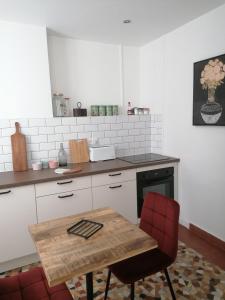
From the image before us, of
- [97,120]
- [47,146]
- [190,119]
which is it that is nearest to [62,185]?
[47,146]

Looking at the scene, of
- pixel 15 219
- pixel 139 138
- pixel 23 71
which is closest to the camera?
pixel 15 219

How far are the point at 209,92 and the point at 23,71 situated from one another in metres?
1.98

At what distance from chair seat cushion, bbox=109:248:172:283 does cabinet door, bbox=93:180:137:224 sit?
97 cm

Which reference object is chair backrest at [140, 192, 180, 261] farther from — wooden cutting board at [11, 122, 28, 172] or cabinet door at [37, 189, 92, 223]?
wooden cutting board at [11, 122, 28, 172]

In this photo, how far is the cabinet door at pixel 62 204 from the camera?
225 cm

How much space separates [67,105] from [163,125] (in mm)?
1302

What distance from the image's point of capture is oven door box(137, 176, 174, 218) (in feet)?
9.00

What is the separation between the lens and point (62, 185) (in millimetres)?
2305

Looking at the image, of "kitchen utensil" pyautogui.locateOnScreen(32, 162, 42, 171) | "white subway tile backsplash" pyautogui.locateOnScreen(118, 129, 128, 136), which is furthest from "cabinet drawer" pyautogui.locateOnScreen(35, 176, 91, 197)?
"white subway tile backsplash" pyautogui.locateOnScreen(118, 129, 128, 136)

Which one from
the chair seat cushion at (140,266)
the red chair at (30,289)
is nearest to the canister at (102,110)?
the chair seat cushion at (140,266)

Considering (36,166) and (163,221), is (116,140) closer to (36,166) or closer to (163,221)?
(36,166)

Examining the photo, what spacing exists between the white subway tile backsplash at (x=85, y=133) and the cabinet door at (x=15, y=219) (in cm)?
58

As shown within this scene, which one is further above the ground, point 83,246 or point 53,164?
point 53,164

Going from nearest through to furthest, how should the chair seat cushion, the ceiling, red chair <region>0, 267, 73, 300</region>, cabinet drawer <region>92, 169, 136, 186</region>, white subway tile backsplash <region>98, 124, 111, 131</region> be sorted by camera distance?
red chair <region>0, 267, 73, 300</region> < the chair seat cushion < the ceiling < cabinet drawer <region>92, 169, 136, 186</region> < white subway tile backsplash <region>98, 124, 111, 131</region>
